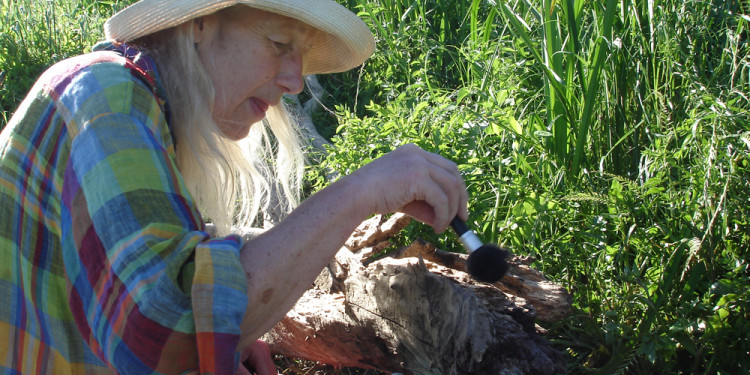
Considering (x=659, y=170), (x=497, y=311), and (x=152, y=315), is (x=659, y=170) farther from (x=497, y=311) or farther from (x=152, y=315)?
(x=152, y=315)

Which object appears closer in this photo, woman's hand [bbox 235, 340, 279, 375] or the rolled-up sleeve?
the rolled-up sleeve

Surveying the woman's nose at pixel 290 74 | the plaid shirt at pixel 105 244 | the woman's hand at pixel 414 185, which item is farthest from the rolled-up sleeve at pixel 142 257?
the woman's nose at pixel 290 74

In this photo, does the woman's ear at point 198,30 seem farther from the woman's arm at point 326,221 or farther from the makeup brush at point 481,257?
the makeup brush at point 481,257

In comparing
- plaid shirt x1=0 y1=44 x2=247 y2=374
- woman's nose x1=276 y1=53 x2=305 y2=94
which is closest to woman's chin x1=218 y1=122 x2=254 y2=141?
woman's nose x1=276 y1=53 x2=305 y2=94

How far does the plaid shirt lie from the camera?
50.4 inches

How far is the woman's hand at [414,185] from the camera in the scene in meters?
1.54

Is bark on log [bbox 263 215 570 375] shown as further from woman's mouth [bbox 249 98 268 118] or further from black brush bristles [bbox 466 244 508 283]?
woman's mouth [bbox 249 98 268 118]

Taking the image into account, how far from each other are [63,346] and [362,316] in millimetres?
878

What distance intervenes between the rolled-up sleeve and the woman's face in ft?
1.13

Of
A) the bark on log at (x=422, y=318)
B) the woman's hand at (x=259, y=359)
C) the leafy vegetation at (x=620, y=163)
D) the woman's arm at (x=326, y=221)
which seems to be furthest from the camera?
the leafy vegetation at (x=620, y=163)

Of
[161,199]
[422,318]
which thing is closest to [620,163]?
[422,318]

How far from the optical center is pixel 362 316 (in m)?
2.18

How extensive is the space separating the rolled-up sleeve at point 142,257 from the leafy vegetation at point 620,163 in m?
1.41

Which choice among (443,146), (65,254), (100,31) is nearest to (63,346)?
(65,254)
